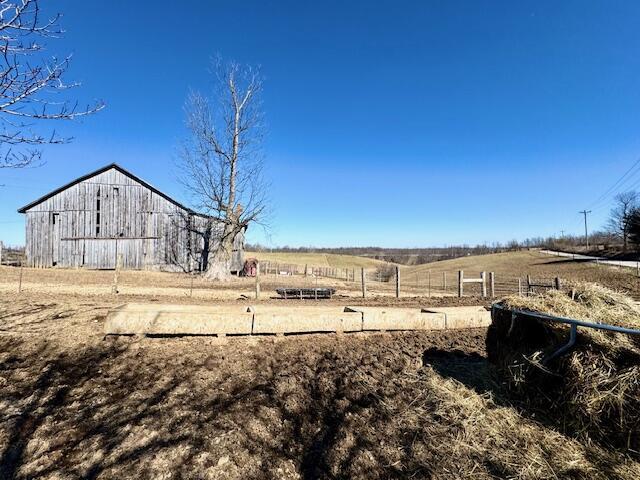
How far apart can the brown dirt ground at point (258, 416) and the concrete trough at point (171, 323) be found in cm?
15

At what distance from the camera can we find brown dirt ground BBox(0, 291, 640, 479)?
116 inches

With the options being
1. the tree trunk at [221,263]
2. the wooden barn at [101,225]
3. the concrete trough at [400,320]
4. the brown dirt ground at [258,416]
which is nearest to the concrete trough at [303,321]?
the concrete trough at [400,320]

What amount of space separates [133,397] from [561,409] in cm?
433

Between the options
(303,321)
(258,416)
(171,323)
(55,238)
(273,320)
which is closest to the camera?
(258,416)

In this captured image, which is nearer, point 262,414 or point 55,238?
point 262,414

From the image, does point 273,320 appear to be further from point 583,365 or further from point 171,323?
point 583,365

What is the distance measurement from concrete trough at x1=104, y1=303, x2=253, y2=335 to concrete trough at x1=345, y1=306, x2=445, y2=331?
2127mm

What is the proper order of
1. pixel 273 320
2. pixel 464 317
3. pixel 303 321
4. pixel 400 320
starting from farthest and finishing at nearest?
pixel 464 317 < pixel 400 320 < pixel 303 321 < pixel 273 320

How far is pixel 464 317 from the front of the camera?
727 centimetres

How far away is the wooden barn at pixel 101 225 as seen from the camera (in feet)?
84.8

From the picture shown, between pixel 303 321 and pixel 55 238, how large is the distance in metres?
27.1

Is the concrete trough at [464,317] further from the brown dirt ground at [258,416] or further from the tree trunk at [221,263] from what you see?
the tree trunk at [221,263]

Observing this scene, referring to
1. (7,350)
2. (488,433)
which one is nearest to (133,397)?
(7,350)

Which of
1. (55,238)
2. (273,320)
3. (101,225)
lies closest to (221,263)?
(101,225)
